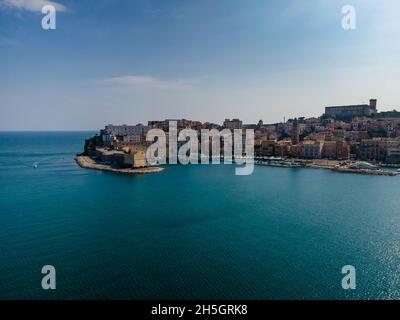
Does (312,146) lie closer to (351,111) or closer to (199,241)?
(199,241)

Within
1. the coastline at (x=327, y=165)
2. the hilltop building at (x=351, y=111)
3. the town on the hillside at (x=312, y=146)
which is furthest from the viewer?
the hilltop building at (x=351, y=111)

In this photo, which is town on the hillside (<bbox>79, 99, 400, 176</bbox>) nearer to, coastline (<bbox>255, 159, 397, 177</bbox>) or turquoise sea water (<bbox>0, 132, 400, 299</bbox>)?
coastline (<bbox>255, 159, 397, 177</bbox>)

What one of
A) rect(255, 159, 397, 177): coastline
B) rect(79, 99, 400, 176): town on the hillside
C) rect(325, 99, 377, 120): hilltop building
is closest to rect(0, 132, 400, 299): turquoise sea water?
rect(255, 159, 397, 177): coastline

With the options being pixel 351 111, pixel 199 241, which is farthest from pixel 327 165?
pixel 351 111

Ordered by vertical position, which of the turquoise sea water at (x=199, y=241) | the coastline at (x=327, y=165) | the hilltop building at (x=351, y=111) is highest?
the hilltop building at (x=351, y=111)

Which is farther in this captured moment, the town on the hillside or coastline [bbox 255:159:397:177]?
the town on the hillside

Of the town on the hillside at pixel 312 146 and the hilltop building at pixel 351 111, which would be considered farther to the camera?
the hilltop building at pixel 351 111

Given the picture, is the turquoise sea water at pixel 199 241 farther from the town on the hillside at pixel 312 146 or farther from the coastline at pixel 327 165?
the town on the hillside at pixel 312 146

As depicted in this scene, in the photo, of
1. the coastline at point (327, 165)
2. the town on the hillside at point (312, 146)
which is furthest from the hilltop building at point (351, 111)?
the coastline at point (327, 165)

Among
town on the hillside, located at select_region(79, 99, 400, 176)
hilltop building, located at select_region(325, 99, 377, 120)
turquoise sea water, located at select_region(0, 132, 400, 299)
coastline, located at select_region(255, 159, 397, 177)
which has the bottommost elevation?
turquoise sea water, located at select_region(0, 132, 400, 299)
